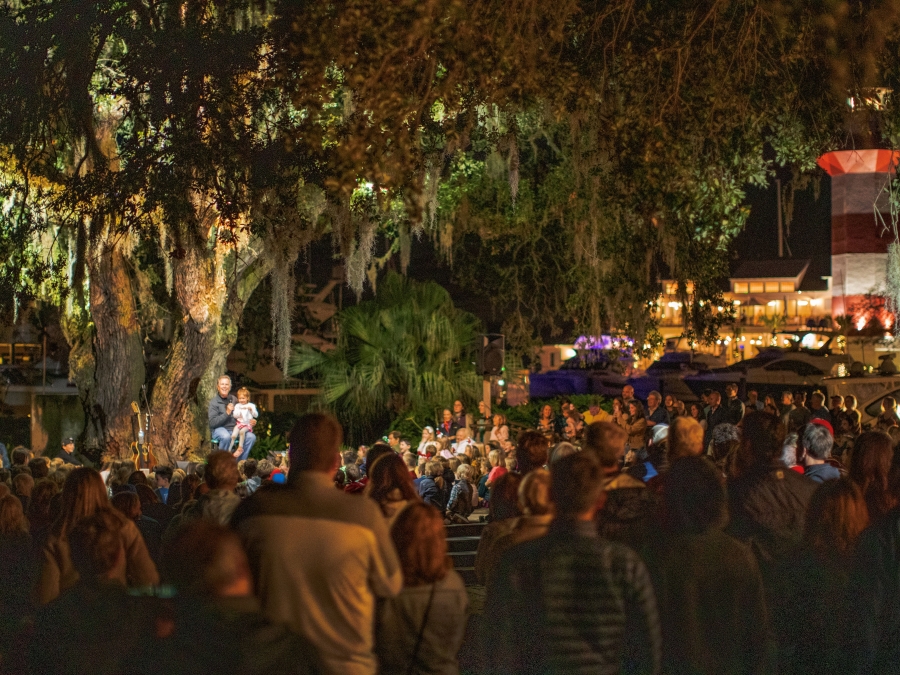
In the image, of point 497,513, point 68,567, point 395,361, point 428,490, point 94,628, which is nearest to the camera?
point 94,628

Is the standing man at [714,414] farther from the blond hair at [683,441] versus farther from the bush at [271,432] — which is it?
the blond hair at [683,441]

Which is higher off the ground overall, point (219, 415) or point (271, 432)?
point (219, 415)

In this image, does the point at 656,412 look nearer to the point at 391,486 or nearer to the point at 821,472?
the point at 821,472

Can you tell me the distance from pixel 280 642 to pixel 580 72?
20.9ft

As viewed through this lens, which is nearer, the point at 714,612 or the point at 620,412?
the point at 714,612

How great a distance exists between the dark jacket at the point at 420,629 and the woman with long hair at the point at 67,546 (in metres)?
1.12

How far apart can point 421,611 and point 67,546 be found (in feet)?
5.08

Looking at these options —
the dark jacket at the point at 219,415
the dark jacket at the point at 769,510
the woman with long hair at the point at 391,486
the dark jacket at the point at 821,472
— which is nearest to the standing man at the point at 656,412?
the dark jacket at the point at 219,415

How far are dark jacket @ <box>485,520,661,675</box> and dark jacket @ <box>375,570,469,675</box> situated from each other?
231mm

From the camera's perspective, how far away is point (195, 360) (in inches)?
692

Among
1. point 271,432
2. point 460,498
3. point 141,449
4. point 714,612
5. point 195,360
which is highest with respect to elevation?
point 195,360

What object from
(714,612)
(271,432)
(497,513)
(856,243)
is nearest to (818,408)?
(497,513)

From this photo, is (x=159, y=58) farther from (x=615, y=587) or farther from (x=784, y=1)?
(x=615, y=587)

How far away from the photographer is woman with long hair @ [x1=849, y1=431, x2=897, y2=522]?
5.36 m
